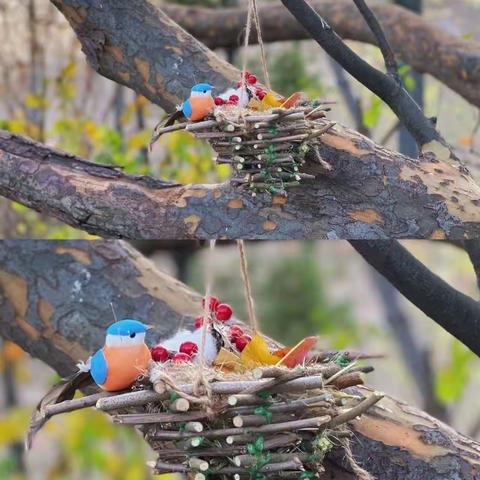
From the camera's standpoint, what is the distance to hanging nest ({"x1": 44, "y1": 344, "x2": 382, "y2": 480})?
57 centimetres

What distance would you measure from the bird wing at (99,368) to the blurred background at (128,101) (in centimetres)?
49

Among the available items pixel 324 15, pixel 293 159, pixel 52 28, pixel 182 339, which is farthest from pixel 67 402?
pixel 52 28

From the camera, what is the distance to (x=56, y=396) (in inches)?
26.0

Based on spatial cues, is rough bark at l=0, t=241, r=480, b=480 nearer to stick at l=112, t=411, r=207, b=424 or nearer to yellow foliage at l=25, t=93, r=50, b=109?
stick at l=112, t=411, r=207, b=424

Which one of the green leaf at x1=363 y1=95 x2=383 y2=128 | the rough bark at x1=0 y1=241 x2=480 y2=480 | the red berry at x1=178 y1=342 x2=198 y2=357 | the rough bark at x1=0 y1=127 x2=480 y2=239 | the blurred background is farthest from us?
the blurred background

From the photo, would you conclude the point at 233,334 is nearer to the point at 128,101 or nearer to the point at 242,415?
the point at 242,415

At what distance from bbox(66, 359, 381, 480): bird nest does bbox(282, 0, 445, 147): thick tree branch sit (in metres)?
0.32

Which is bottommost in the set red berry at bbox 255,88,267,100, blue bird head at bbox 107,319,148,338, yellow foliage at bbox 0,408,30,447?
yellow foliage at bbox 0,408,30,447

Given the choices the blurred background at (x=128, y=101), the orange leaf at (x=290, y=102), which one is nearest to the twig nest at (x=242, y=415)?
the orange leaf at (x=290, y=102)

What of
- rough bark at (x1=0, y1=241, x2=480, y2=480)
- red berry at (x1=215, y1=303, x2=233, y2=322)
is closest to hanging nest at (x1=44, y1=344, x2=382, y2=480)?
red berry at (x1=215, y1=303, x2=233, y2=322)

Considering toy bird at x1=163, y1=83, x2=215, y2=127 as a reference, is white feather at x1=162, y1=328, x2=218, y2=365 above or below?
below

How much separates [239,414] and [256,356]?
0.08m

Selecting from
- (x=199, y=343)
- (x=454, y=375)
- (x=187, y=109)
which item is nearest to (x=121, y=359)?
(x=199, y=343)

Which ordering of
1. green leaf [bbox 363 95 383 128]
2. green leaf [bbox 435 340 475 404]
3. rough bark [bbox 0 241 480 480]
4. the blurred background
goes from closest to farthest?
1. rough bark [bbox 0 241 480 480]
2. green leaf [bbox 363 95 383 128]
3. the blurred background
4. green leaf [bbox 435 340 475 404]
